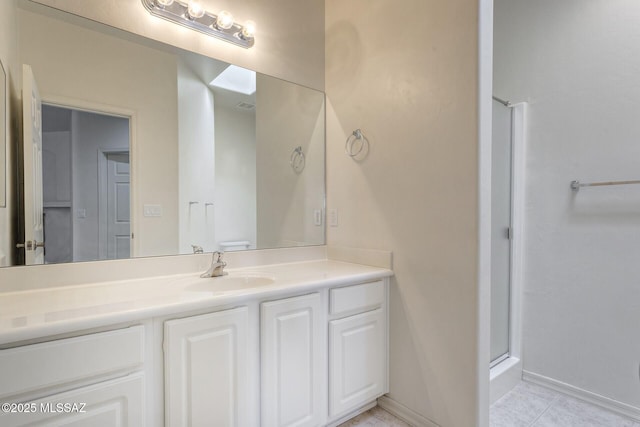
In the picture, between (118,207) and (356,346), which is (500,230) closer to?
(356,346)

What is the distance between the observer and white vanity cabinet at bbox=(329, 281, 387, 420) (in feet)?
4.76

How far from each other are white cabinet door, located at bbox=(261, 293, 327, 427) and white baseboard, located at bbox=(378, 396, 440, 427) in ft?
1.54

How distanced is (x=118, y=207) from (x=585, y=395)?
2.79m

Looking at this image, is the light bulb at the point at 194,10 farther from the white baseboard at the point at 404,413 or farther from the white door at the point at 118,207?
the white baseboard at the point at 404,413

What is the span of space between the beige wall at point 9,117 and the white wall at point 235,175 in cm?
82

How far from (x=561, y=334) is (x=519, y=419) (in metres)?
0.62

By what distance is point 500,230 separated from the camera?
2.00m

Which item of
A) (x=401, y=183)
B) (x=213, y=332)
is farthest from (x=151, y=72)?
(x=401, y=183)

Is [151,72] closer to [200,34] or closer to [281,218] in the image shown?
[200,34]

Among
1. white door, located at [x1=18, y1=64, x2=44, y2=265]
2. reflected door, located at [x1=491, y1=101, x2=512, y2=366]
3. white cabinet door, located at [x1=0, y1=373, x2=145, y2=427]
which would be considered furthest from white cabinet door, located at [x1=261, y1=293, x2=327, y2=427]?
reflected door, located at [x1=491, y1=101, x2=512, y2=366]

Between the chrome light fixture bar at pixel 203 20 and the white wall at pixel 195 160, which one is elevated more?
the chrome light fixture bar at pixel 203 20

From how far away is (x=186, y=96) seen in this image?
1.61 metres

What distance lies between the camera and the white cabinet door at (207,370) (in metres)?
1.03

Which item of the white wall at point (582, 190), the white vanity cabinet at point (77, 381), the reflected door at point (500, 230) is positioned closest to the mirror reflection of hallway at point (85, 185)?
the white vanity cabinet at point (77, 381)
